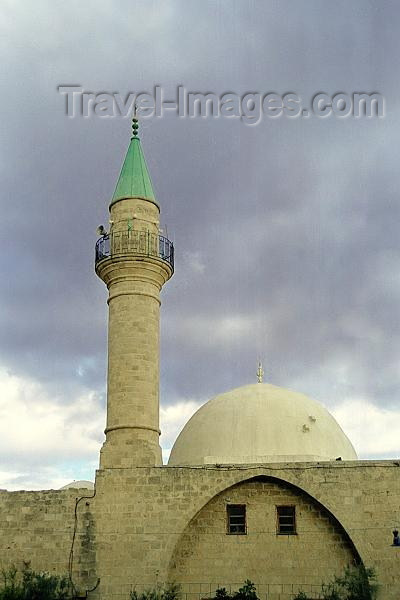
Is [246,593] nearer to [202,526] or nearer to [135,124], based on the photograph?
[202,526]

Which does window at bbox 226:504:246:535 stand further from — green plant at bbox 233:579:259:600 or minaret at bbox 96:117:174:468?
minaret at bbox 96:117:174:468

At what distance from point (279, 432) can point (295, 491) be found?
174 cm

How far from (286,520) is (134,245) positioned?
6123 mm

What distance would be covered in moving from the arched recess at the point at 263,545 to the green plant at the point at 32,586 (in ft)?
6.31

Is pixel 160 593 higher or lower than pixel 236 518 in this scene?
lower

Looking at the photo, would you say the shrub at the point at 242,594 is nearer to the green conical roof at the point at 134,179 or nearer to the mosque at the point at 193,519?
the mosque at the point at 193,519

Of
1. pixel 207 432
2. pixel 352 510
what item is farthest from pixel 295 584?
pixel 207 432

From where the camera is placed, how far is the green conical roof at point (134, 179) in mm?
17047

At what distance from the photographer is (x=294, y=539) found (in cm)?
1453

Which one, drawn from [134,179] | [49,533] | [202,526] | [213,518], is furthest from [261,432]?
[134,179]

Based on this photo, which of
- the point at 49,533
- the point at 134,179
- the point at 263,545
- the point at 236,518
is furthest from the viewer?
the point at 134,179

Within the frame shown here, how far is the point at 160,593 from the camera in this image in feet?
45.9

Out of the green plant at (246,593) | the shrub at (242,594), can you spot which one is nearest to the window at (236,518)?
the shrub at (242,594)

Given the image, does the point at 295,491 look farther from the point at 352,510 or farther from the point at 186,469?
the point at 186,469
